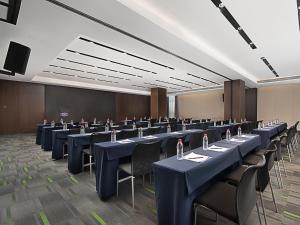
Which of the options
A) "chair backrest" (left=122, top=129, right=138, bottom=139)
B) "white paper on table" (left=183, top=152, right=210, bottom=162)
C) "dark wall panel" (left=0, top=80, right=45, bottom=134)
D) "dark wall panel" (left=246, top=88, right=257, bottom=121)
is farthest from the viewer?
"dark wall panel" (left=246, top=88, right=257, bottom=121)

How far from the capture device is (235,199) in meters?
1.48

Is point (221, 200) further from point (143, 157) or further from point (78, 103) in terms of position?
point (78, 103)

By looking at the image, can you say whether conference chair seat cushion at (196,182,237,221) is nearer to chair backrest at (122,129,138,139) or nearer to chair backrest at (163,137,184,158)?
chair backrest at (163,137,184,158)

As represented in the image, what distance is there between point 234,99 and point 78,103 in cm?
1077

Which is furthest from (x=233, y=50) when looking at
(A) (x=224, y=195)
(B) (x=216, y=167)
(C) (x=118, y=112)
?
(C) (x=118, y=112)

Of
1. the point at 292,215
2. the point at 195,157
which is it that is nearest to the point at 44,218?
the point at 195,157

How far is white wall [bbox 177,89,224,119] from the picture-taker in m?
14.8

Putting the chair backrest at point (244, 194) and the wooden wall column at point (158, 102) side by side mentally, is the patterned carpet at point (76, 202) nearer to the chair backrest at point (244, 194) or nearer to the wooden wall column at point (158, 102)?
the chair backrest at point (244, 194)

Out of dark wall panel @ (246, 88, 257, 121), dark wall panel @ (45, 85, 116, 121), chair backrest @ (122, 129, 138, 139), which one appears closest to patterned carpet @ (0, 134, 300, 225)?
chair backrest @ (122, 129, 138, 139)

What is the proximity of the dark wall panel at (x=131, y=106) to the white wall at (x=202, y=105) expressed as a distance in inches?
140

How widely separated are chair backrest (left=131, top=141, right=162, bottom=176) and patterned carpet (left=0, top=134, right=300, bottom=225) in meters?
0.49

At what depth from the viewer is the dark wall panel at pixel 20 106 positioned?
33.1ft

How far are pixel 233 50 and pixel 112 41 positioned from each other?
161 inches

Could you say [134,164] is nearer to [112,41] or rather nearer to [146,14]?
[146,14]
